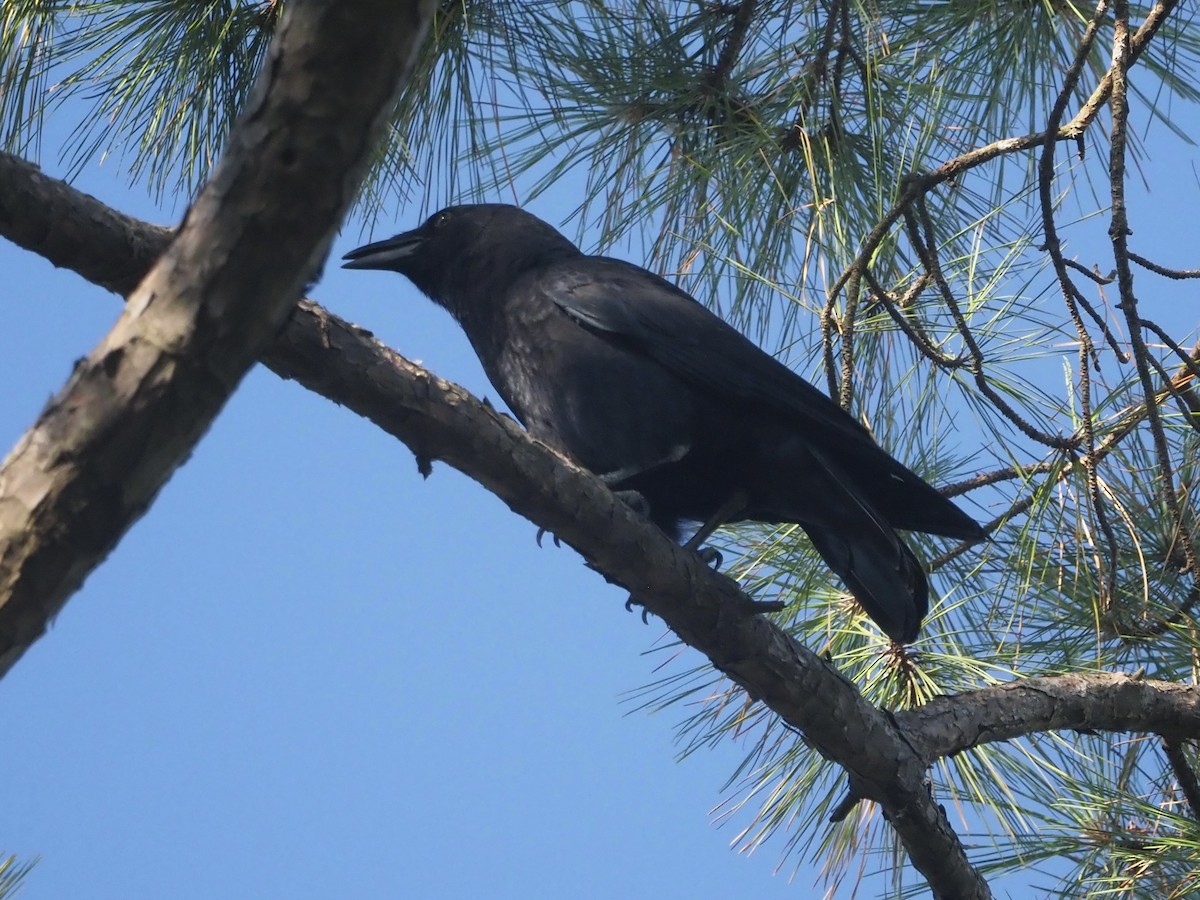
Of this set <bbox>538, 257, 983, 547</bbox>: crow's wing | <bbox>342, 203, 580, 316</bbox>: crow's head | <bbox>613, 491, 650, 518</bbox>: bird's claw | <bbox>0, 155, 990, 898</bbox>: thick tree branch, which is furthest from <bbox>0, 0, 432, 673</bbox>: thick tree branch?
<bbox>342, 203, 580, 316</bbox>: crow's head

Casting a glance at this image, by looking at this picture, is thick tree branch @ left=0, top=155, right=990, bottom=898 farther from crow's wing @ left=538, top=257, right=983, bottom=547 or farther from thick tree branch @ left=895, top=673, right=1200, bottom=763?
crow's wing @ left=538, top=257, right=983, bottom=547

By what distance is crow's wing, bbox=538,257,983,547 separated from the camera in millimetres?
2984

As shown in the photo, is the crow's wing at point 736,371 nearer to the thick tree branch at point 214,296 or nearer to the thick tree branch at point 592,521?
the thick tree branch at point 592,521

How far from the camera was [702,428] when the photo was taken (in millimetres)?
3094

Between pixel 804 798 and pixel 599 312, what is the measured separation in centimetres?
136

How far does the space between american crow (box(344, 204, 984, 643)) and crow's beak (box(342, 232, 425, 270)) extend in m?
0.60

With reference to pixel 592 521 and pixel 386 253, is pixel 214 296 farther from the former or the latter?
pixel 386 253

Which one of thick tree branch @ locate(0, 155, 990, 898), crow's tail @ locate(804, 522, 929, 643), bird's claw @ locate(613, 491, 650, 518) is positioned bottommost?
thick tree branch @ locate(0, 155, 990, 898)

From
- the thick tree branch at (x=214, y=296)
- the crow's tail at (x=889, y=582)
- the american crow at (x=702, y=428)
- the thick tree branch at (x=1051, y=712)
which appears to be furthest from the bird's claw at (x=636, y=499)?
the thick tree branch at (x=214, y=296)

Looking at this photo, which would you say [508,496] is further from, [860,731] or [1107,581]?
[1107,581]

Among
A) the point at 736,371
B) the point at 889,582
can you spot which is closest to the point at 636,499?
the point at 736,371

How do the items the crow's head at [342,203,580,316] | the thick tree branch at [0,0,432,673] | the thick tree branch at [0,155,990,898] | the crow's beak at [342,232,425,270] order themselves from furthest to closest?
the crow's beak at [342,232,425,270] → the crow's head at [342,203,580,316] → the thick tree branch at [0,155,990,898] → the thick tree branch at [0,0,432,673]

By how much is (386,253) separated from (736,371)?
1.28 m

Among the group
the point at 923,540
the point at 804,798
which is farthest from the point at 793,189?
the point at 804,798
